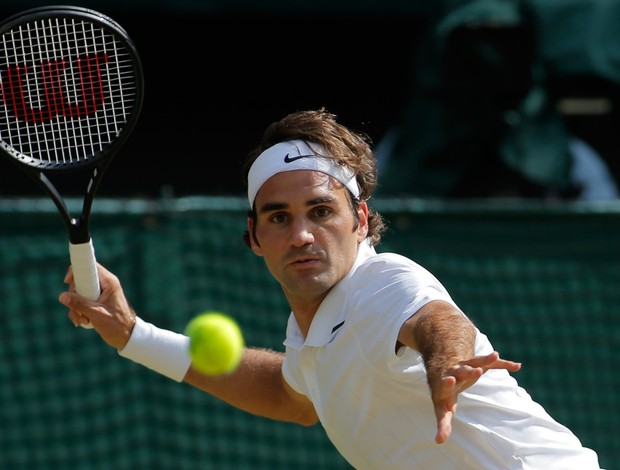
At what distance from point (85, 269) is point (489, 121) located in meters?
4.14

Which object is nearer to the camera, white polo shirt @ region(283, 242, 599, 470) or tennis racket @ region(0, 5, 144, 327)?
white polo shirt @ region(283, 242, 599, 470)

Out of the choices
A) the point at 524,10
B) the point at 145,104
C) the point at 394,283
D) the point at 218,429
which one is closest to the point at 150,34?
the point at 145,104

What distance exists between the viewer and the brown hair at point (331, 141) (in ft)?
13.2

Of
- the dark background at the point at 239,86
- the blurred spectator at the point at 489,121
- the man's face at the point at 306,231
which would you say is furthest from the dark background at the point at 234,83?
the man's face at the point at 306,231

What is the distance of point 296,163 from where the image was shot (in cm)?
395

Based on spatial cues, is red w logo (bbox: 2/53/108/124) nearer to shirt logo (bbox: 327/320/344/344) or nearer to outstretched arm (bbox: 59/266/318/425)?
outstretched arm (bbox: 59/266/318/425)

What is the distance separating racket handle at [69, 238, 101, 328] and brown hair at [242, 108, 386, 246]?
0.55m

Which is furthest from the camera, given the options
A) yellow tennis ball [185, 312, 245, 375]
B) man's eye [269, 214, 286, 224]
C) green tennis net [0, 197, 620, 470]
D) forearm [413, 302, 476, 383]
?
green tennis net [0, 197, 620, 470]

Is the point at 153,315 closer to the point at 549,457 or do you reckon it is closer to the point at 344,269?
the point at 344,269

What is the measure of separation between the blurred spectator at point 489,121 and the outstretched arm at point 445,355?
4.29 meters

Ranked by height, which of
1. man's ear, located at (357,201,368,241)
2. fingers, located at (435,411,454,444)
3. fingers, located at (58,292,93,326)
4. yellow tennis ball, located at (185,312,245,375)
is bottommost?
fingers, located at (435,411,454,444)

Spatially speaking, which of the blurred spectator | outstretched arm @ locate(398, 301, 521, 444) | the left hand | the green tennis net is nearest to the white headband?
outstretched arm @ locate(398, 301, 521, 444)

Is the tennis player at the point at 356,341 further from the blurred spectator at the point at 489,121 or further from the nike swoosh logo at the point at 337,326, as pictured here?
the blurred spectator at the point at 489,121

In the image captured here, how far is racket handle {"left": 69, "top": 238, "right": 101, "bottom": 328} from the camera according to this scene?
13.0ft
